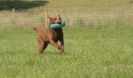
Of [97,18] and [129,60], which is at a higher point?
[129,60]

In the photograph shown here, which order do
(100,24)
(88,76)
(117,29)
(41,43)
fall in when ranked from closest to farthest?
(88,76) < (41,43) < (117,29) < (100,24)

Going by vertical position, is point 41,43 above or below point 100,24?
above

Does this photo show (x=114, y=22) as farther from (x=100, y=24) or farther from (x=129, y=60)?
(x=129, y=60)

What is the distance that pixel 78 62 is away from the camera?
13531 millimetres

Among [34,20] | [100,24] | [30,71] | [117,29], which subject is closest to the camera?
[30,71]

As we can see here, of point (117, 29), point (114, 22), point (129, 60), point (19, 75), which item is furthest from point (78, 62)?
point (114, 22)

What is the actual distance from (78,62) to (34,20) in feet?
84.2

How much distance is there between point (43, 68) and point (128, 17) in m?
25.2

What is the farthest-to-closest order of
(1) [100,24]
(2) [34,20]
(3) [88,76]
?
1. (2) [34,20]
2. (1) [100,24]
3. (3) [88,76]

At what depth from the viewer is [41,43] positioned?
52.5 feet

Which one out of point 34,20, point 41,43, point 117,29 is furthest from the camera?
point 34,20

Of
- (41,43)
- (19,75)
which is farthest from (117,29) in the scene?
(19,75)

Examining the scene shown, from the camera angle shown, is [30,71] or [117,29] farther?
[117,29]

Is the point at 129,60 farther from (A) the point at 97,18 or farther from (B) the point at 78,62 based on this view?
(A) the point at 97,18
